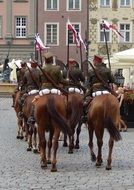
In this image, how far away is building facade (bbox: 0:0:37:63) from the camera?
6353 centimetres

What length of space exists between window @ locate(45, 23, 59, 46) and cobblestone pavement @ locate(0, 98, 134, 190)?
47246 millimetres

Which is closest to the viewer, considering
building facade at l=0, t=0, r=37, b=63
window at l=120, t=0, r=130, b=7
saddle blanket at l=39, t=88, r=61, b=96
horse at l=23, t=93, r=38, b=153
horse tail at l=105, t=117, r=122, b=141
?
horse tail at l=105, t=117, r=122, b=141

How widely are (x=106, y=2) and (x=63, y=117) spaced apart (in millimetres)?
52579

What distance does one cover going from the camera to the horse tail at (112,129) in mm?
12641

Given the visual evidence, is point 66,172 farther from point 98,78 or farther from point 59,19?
point 59,19

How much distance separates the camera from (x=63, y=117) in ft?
41.1

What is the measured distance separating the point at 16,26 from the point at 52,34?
11.7 ft

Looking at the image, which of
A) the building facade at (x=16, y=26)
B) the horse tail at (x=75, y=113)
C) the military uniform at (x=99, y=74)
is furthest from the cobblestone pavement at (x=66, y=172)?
the building facade at (x=16, y=26)

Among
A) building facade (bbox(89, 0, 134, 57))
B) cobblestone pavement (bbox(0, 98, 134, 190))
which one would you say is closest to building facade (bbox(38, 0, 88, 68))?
building facade (bbox(89, 0, 134, 57))

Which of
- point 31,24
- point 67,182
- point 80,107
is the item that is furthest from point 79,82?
point 31,24

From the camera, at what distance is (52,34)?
64.2m

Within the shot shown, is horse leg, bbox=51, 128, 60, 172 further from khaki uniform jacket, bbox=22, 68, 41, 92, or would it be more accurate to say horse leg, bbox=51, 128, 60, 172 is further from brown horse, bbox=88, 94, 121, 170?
khaki uniform jacket, bbox=22, 68, 41, 92

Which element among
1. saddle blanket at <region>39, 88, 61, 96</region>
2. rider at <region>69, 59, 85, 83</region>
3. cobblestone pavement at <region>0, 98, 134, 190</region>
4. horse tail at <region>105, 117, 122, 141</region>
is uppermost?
rider at <region>69, 59, 85, 83</region>

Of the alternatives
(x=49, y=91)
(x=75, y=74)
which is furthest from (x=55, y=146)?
(x=75, y=74)
